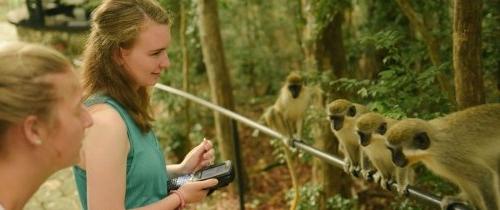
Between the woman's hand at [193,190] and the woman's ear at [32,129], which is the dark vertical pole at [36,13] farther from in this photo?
the woman's ear at [32,129]

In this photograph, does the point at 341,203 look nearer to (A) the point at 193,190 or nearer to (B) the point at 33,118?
(A) the point at 193,190

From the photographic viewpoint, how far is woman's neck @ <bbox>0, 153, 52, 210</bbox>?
161cm

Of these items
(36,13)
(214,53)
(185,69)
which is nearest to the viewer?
(214,53)

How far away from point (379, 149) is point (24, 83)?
2783 mm

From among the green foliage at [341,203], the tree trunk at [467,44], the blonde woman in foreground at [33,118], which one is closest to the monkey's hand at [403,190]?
the tree trunk at [467,44]

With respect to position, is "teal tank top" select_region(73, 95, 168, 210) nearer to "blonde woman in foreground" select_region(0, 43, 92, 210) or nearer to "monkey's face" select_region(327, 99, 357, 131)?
"blonde woman in foreground" select_region(0, 43, 92, 210)

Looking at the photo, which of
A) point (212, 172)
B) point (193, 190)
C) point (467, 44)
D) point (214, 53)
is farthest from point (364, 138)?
point (214, 53)

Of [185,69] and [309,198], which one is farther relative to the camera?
[185,69]

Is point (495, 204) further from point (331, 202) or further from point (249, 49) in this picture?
point (249, 49)

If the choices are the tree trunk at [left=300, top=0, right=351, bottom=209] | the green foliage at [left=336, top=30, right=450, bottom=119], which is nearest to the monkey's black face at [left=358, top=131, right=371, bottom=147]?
the green foliage at [left=336, top=30, right=450, bottom=119]

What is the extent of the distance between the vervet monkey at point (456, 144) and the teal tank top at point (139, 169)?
1.57 metres

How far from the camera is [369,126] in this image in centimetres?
380

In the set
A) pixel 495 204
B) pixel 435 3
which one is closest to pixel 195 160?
pixel 495 204

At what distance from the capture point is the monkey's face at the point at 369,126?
3791mm
